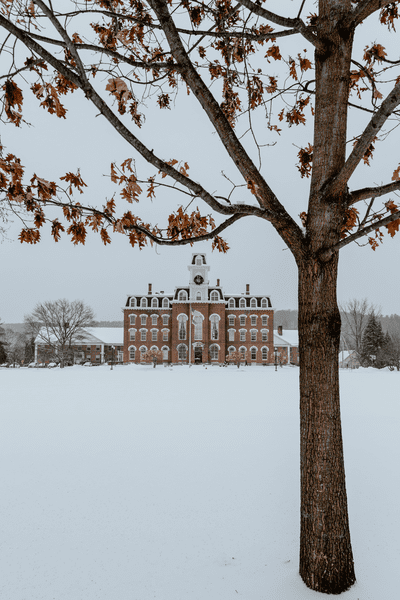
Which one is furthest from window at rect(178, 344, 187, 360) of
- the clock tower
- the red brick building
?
the clock tower

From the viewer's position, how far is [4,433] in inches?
351

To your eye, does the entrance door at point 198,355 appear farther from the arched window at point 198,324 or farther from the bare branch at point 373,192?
the bare branch at point 373,192

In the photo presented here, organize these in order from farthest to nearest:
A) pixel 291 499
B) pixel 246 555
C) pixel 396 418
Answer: pixel 396 418
pixel 291 499
pixel 246 555

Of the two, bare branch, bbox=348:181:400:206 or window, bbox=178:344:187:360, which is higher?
bare branch, bbox=348:181:400:206

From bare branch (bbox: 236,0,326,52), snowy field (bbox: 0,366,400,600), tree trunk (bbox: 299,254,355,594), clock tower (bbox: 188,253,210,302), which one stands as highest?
clock tower (bbox: 188,253,210,302)

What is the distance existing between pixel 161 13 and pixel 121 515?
5.15m

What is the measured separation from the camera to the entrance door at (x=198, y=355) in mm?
54062

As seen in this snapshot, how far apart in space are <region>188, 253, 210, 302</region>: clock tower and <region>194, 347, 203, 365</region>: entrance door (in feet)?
23.5

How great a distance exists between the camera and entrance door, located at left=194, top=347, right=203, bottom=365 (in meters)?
54.1

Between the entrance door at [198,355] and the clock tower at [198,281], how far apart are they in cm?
717

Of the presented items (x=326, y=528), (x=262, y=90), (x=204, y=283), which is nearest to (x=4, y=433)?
(x=326, y=528)

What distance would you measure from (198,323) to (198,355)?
15.1 feet

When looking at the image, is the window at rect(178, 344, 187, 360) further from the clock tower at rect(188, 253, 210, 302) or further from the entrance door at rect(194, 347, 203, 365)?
the clock tower at rect(188, 253, 210, 302)

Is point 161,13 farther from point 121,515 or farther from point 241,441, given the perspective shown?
point 241,441
